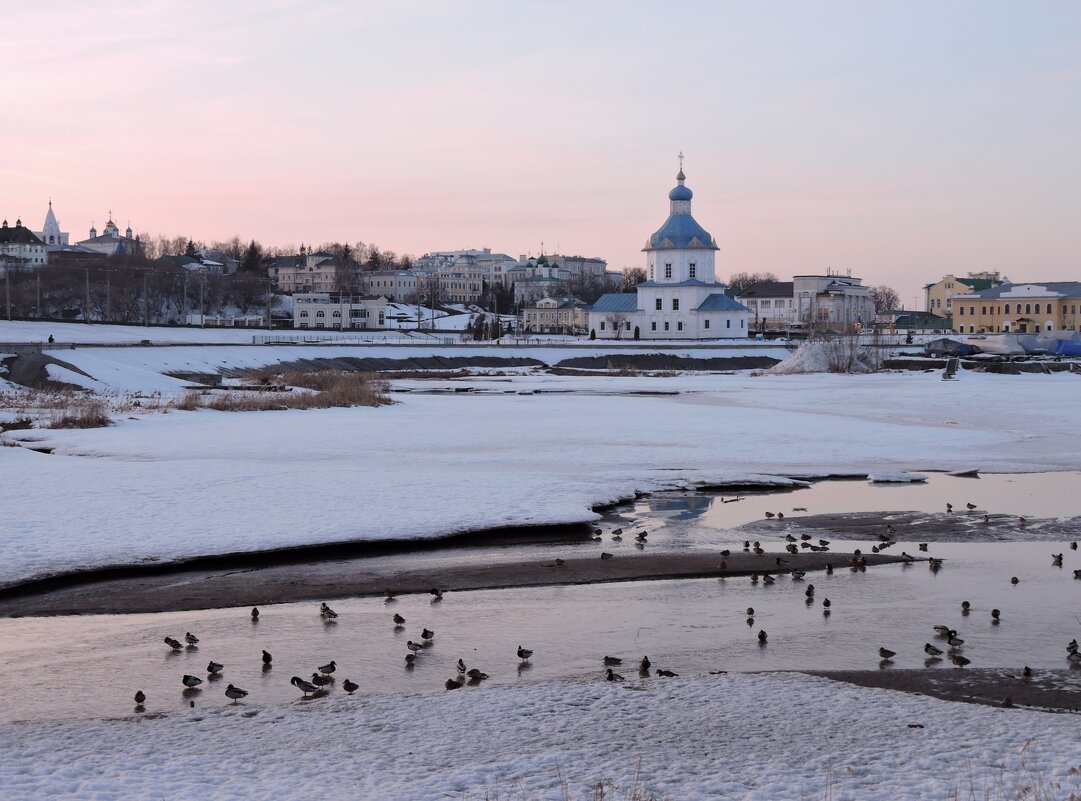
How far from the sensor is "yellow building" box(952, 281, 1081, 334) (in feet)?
410

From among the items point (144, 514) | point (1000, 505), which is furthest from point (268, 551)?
point (1000, 505)

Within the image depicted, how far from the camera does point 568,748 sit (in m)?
9.03

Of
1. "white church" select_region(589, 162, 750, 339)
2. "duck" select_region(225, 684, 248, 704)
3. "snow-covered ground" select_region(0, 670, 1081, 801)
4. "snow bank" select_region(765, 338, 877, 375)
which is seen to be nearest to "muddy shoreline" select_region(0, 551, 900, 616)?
"duck" select_region(225, 684, 248, 704)

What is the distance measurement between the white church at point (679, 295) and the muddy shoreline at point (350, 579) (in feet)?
303

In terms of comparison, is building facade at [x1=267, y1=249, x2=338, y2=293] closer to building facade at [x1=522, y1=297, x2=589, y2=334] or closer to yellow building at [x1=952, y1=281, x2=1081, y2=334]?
building facade at [x1=522, y1=297, x2=589, y2=334]

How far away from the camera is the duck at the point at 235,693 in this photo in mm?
10023

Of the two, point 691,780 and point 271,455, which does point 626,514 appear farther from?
point 691,780

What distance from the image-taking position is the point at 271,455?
26.7 m

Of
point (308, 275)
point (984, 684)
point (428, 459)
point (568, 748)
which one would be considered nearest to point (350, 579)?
point (568, 748)

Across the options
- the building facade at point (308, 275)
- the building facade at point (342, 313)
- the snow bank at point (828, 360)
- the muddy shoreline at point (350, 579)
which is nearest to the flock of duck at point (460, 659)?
the muddy shoreline at point (350, 579)

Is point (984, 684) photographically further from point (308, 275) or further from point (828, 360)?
point (308, 275)

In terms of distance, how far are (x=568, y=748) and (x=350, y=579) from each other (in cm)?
666

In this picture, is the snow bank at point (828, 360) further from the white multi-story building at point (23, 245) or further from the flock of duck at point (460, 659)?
the white multi-story building at point (23, 245)

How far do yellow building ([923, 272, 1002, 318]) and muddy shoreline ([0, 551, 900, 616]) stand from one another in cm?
14691
